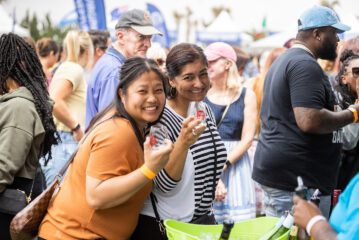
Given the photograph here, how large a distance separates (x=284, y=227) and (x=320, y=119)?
3.51 ft

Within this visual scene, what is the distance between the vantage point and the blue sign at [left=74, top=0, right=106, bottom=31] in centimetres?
933

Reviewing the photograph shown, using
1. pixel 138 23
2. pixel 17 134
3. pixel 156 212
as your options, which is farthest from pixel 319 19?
pixel 17 134

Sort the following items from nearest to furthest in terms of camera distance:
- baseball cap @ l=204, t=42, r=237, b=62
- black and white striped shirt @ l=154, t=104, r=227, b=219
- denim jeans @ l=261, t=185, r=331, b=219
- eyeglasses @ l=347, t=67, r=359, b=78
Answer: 1. black and white striped shirt @ l=154, t=104, r=227, b=219
2. denim jeans @ l=261, t=185, r=331, b=219
3. eyeglasses @ l=347, t=67, r=359, b=78
4. baseball cap @ l=204, t=42, r=237, b=62

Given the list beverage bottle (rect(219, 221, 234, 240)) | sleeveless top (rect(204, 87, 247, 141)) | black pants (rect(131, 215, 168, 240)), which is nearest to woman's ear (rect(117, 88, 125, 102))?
black pants (rect(131, 215, 168, 240))

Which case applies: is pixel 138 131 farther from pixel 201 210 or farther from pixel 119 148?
pixel 201 210

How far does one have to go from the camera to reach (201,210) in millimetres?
3408

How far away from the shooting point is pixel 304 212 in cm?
246

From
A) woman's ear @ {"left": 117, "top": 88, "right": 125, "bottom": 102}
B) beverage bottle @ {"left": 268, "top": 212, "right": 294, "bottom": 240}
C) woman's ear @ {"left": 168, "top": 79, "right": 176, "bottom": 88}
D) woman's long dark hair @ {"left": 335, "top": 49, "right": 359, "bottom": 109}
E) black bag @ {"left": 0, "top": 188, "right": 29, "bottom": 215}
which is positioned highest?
woman's ear @ {"left": 117, "top": 88, "right": 125, "bottom": 102}

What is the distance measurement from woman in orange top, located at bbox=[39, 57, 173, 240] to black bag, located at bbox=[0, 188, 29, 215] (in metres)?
0.66

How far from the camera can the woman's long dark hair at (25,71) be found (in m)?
3.93

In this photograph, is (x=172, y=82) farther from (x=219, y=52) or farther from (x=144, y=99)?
(x=219, y=52)

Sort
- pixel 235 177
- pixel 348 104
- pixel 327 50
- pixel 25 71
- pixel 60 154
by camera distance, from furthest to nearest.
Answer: pixel 60 154, pixel 235 177, pixel 348 104, pixel 327 50, pixel 25 71

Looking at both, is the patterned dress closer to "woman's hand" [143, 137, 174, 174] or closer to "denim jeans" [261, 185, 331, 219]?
"denim jeans" [261, 185, 331, 219]

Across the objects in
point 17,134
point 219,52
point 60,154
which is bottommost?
point 60,154
